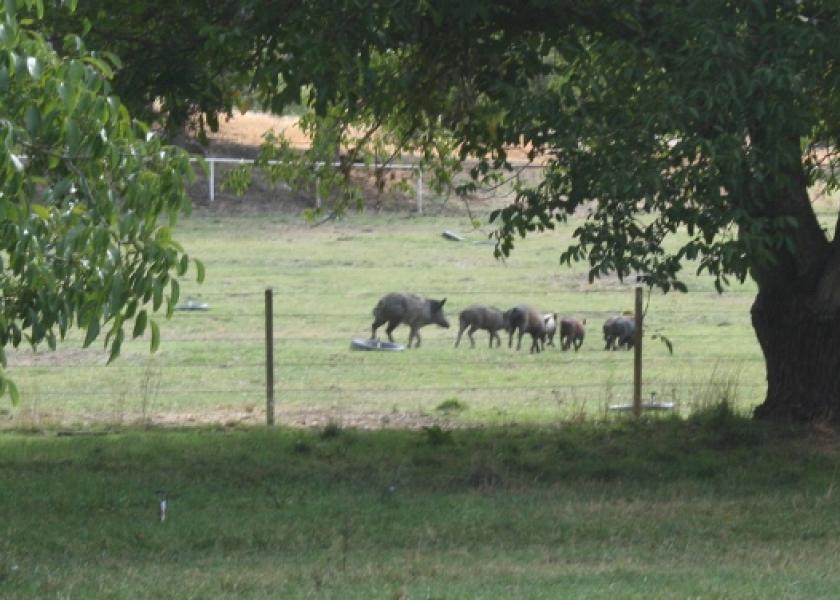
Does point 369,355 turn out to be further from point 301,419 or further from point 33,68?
point 33,68

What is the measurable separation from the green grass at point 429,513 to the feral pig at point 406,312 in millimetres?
11630

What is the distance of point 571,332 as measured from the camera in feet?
83.9

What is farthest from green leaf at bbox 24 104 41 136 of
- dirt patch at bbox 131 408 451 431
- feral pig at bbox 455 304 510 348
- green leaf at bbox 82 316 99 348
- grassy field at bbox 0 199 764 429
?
feral pig at bbox 455 304 510 348

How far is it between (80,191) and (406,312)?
20.9 meters

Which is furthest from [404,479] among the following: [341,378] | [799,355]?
[341,378]

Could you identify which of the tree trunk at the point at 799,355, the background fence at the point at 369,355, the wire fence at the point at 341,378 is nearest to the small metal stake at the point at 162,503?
the background fence at the point at 369,355

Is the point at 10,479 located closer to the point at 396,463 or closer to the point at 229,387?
the point at 396,463

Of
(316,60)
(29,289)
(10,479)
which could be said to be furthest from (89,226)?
(10,479)

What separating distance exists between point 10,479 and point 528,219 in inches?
184

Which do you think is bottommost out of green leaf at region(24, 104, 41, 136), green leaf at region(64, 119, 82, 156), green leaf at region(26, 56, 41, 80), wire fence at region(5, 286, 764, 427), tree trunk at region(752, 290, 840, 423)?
wire fence at region(5, 286, 764, 427)

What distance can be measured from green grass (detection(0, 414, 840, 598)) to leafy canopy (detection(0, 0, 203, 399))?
2436 millimetres

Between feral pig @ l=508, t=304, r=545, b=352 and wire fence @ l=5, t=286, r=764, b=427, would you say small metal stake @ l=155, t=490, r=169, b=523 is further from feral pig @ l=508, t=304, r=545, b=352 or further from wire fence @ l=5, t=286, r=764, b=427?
feral pig @ l=508, t=304, r=545, b=352

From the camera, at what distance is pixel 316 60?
1058 cm

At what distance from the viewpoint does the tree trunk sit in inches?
532
